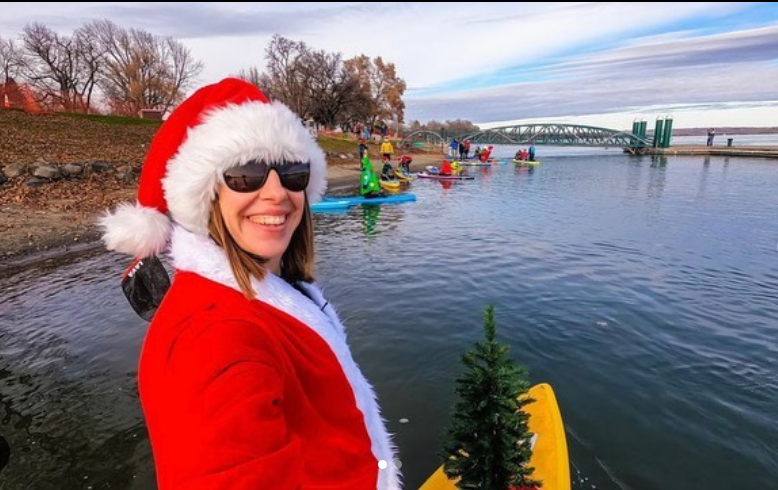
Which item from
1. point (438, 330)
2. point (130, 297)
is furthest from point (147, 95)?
point (130, 297)

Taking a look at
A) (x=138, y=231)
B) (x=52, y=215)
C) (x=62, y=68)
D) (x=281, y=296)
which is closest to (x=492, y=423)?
(x=281, y=296)

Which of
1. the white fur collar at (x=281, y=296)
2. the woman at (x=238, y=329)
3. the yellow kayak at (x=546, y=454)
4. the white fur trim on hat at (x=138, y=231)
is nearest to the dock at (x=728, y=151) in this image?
the yellow kayak at (x=546, y=454)

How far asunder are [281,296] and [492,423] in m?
2.04

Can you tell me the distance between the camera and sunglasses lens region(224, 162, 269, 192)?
176 cm

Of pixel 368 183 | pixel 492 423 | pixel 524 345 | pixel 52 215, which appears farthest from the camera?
pixel 368 183

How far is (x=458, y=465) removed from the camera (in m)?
3.13

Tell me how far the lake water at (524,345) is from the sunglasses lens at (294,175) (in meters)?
3.75

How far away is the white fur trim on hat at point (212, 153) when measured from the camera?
66.8 inches

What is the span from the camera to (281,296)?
1.67 metres

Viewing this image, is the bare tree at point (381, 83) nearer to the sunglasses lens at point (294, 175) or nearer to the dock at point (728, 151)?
the dock at point (728, 151)

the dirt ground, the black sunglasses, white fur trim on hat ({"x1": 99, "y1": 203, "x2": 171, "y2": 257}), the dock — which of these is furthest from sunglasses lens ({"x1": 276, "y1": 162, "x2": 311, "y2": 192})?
the dock

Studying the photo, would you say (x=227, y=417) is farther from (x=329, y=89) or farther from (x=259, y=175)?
(x=329, y=89)

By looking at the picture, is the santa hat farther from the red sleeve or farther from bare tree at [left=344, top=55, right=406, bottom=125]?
bare tree at [left=344, top=55, right=406, bottom=125]

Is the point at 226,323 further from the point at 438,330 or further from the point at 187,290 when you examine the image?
the point at 438,330
